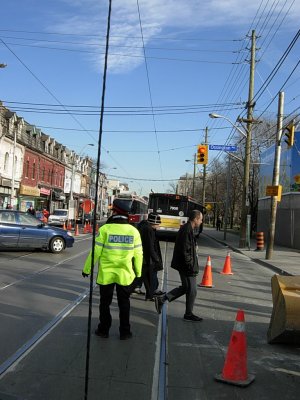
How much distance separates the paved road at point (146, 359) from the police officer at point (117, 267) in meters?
0.28

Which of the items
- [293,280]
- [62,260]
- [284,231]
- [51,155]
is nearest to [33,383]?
[293,280]

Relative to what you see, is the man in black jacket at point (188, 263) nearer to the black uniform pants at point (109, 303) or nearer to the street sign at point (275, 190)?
the black uniform pants at point (109, 303)

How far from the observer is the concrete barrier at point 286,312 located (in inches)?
234

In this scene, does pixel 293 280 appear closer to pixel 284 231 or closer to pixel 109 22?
pixel 109 22

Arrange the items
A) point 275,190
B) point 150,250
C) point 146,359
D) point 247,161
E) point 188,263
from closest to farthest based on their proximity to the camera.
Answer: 1. point 146,359
2. point 188,263
3. point 150,250
4. point 275,190
5. point 247,161

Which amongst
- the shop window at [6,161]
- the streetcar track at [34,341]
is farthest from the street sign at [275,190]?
the shop window at [6,161]

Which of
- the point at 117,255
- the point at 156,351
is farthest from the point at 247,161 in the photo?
the point at 156,351

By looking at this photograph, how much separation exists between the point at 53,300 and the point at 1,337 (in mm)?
2743

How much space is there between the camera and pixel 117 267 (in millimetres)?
6230

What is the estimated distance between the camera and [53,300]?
8.91 meters

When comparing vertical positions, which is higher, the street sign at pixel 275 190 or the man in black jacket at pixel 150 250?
the street sign at pixel 275 190

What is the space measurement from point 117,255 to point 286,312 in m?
2.23

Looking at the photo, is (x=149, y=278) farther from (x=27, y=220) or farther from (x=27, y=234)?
(x=27, y=220)

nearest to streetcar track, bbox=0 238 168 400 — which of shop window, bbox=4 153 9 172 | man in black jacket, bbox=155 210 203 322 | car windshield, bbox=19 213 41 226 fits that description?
man in black jacket, bbox=155 210 203 322
